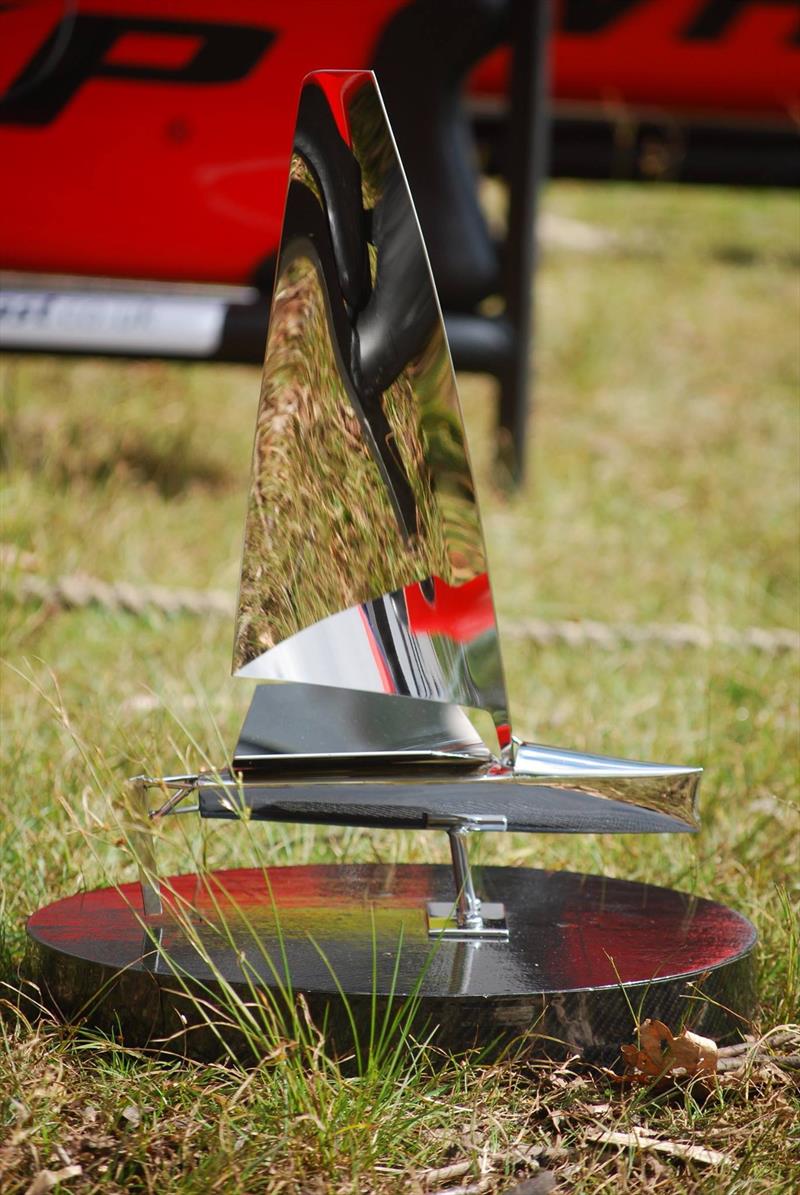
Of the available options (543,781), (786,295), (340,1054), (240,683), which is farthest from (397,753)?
(786,295)

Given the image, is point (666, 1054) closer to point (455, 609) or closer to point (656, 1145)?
point (656, 1145)

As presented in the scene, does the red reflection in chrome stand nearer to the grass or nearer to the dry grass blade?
the grass

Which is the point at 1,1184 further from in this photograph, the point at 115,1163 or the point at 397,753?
the point at 397,753

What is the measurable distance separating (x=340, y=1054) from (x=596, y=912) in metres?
0.33

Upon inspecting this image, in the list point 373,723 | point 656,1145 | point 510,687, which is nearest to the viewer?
point 656,1145

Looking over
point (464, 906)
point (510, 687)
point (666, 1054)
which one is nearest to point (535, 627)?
point (510, 687)

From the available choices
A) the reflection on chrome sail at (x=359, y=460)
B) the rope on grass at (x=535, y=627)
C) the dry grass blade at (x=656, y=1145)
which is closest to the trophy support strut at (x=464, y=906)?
the reflection on chrome sail at (x=359, y=460)

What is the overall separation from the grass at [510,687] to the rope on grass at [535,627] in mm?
34

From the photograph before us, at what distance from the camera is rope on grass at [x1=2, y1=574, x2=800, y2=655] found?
101 inches

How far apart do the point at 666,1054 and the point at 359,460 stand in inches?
24.8

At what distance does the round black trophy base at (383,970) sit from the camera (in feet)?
4.10

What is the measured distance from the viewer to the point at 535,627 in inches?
104

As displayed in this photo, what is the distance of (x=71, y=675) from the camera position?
2320 millimetres

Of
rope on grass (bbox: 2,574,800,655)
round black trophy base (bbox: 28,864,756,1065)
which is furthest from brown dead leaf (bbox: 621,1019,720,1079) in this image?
rope on grass (bbox: 2,574,800,655)
